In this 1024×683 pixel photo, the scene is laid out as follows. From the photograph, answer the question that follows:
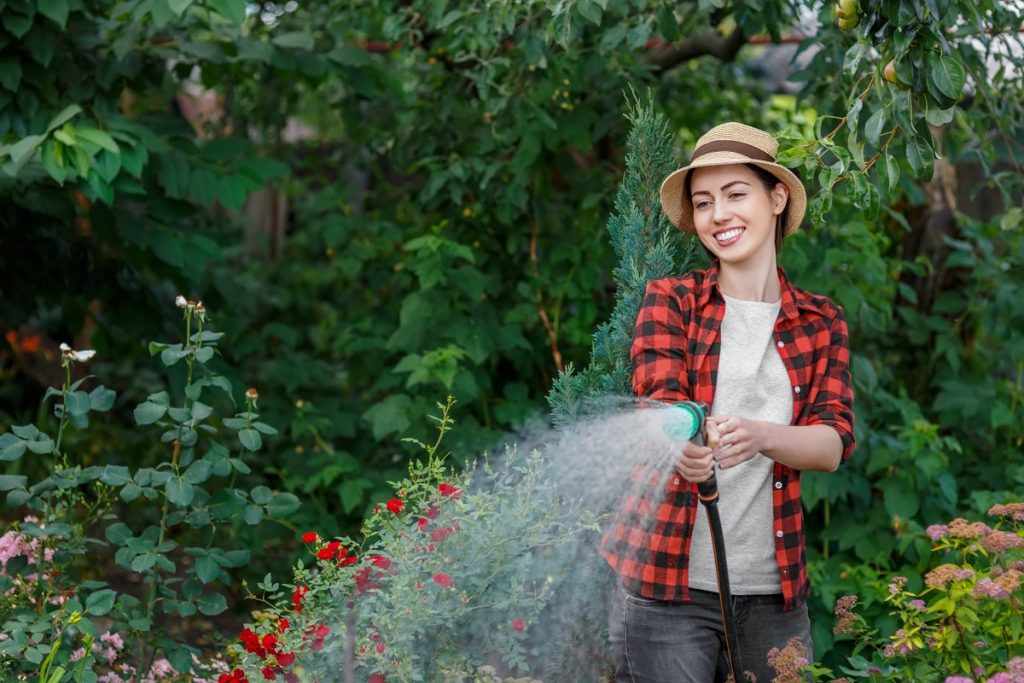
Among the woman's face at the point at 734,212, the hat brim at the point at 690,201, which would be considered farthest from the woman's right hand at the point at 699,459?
the hat brim at the point at 690,201

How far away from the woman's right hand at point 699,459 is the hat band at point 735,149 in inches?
22.6

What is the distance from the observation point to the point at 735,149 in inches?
91.4

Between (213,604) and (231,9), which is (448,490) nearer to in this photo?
(213,604)

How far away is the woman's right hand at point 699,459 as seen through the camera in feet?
6.63

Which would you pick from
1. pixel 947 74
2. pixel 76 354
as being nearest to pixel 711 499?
pixel 947 74

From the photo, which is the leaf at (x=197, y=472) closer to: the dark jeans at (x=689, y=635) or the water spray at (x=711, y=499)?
the dark jeans at (x=689, y=635)

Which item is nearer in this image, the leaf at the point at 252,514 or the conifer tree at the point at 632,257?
the conifer tree at the point at 632,257

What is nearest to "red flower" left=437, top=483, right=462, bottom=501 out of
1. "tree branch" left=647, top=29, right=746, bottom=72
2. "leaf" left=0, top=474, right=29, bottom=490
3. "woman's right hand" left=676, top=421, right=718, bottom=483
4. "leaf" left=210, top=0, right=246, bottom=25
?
"woman's right hand" left=676, top=421, right=718, bottom=483

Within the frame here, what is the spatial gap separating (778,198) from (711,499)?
66cm

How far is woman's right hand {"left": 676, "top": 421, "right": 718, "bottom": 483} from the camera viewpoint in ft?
6.63

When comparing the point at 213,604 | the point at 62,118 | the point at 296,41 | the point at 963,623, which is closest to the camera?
the point at 963,623

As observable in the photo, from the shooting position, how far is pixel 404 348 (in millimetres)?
3969

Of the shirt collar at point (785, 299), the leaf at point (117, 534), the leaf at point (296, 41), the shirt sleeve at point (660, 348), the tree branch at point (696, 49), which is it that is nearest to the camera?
the shirt sleeve at point (660, 348)

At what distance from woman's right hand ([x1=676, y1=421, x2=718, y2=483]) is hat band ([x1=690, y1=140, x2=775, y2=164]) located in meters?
0.57
